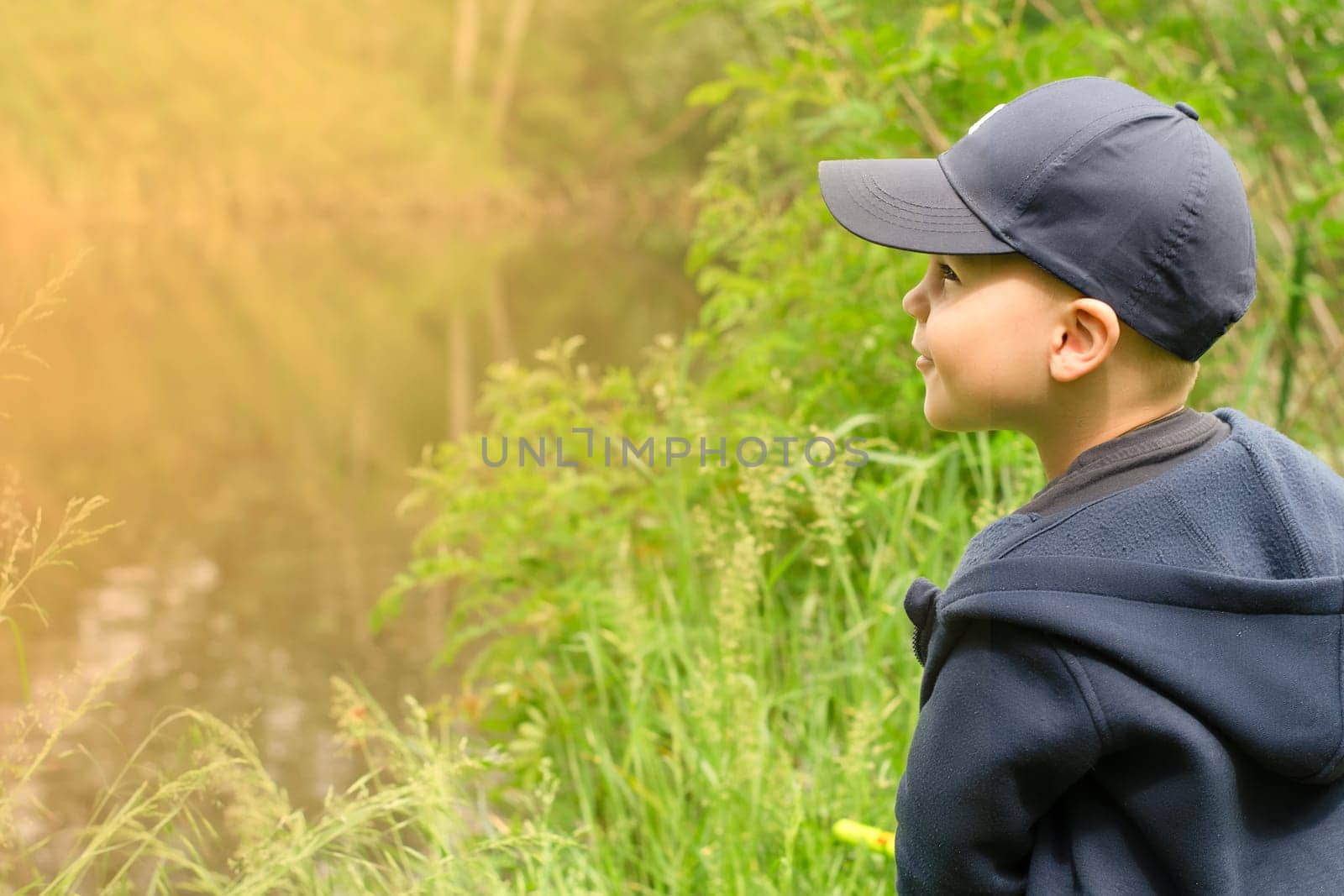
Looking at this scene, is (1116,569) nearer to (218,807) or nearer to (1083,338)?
(1083,338)

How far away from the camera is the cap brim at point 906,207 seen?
92 centimetres

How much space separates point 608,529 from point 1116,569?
1669 millimetres

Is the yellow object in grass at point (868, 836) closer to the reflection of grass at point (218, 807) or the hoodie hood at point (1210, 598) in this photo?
the reflection of grass at point (218, 807)

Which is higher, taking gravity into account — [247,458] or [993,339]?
[993,339]

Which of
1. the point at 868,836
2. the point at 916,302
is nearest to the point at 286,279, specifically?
the point at 868,836

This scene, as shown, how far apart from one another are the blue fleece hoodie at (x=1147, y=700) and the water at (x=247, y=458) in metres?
0.83

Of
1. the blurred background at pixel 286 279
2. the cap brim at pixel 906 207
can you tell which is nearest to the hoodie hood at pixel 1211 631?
the cap brim at pixel 906 207

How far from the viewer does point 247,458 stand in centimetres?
661

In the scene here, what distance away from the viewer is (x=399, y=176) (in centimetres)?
2264

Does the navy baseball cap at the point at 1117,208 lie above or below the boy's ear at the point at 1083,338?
above

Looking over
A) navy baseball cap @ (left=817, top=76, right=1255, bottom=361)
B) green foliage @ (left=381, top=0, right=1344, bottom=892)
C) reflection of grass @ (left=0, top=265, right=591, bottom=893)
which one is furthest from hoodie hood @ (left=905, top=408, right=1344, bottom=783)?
green foliage @ (left=381, top=0, right=1344, bottom=892)

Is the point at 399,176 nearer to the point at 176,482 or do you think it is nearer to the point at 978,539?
the point at 176,482

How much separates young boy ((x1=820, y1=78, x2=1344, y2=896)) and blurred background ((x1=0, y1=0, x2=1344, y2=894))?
679 mm

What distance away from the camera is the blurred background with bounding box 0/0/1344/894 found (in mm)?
1642
